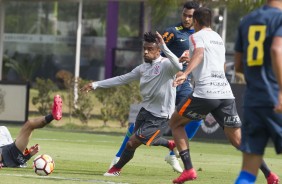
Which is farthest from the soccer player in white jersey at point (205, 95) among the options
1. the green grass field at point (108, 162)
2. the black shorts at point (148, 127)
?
the black shorts at point (148, 127)

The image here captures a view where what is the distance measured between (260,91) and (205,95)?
10.0ft

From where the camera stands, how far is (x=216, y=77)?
39.0ft

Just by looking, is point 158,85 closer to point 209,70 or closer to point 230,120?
point 209,70

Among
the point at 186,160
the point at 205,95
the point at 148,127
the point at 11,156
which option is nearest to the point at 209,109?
the point at 205,95

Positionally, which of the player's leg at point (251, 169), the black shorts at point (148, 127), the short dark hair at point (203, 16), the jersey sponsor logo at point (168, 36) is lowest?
the black shorts at point (148, 127)

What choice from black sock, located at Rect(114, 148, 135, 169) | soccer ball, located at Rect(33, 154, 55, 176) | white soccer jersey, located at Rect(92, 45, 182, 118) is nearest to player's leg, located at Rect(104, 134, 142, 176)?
black sock, located at Rect(114, 148, 135, 169)

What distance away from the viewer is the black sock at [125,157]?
12.9 m

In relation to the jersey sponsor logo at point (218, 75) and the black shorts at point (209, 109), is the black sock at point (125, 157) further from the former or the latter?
the jersey sponsor logo at point (218, 75)

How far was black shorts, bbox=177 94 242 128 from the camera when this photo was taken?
1174 centimetres

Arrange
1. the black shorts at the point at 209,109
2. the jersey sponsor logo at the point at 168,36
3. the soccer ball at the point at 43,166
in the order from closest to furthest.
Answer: the black shorts at the point at 209,109
the soccer ball at the point at 43,166
the jersey sponsor logo at the point at 168,36

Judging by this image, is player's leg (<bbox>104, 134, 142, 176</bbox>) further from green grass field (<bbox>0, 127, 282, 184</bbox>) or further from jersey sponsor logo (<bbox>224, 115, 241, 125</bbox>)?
jersey sponsor logo (<bbox>224, 115, 241, 125</bbox>)

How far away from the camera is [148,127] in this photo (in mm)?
13078

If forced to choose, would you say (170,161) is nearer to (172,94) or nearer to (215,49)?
(172,94)

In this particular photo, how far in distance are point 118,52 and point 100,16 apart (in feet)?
5.07
